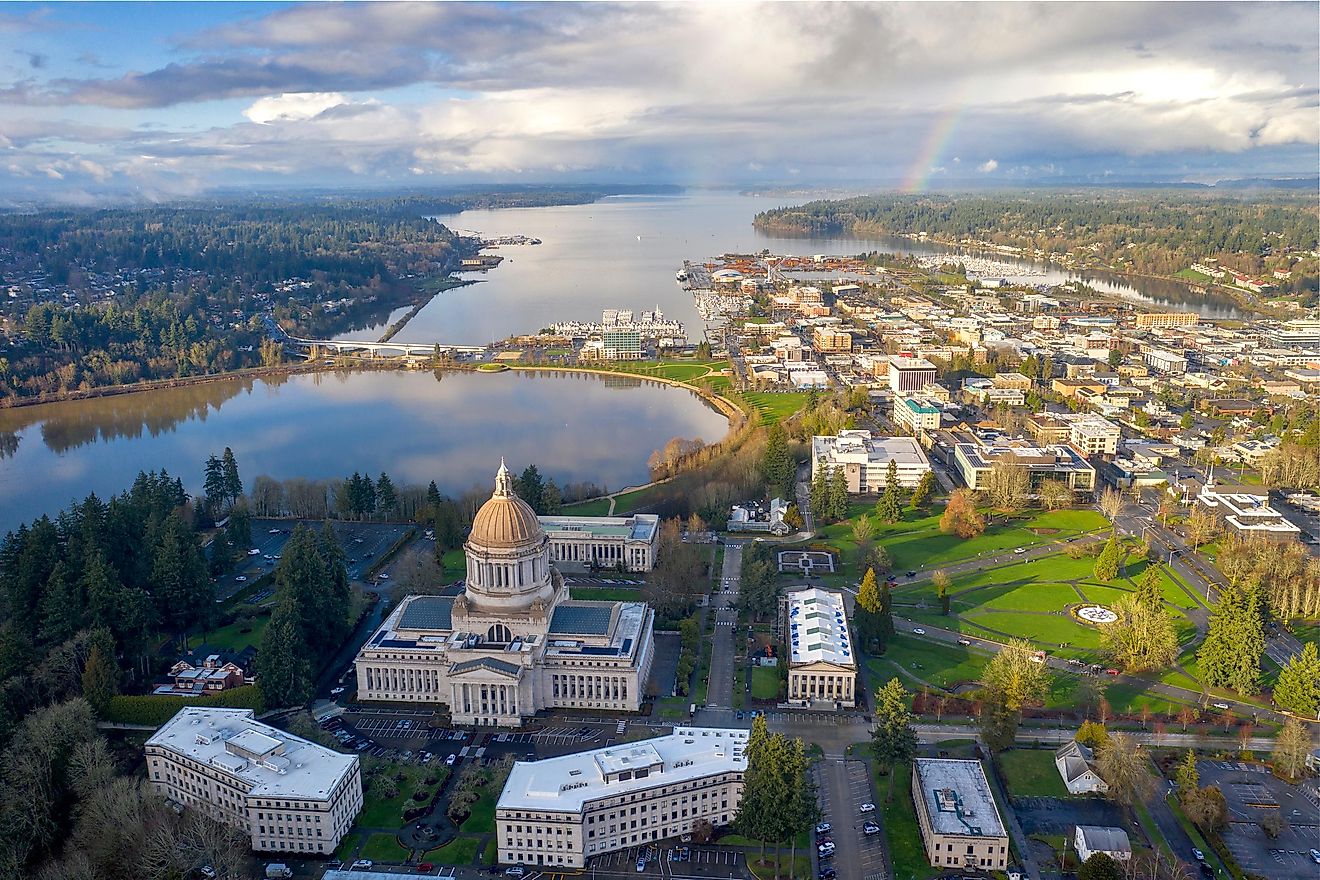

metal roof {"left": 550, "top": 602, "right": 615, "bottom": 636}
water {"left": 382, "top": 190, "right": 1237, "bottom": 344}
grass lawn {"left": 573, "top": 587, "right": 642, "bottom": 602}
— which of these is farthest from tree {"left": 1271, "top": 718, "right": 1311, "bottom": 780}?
water {"left": 382, "top": 190, "right": 1237, "bottom": 344}

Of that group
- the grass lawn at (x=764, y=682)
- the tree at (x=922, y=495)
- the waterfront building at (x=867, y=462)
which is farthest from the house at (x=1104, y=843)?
the waterfront building at (x=867, y=462)

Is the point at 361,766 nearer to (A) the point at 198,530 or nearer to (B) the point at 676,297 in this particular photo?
(A) the point at 198,530

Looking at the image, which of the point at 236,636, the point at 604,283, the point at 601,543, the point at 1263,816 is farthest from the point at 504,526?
the point at 604,283

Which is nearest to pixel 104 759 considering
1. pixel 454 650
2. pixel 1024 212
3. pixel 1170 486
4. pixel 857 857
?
pixel 454 650

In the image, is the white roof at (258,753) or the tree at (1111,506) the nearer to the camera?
the white roof at (258,753)

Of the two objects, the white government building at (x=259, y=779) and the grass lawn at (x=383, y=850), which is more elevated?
the white government building at (x=259, y=779)

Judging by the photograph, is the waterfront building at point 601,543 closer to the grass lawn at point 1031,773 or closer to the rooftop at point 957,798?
the rooftop at point 957,798

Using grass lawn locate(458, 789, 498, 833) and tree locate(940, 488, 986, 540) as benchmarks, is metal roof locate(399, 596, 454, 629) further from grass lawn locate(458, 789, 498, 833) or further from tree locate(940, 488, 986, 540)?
tree locate(940, 488, 986, 540)
